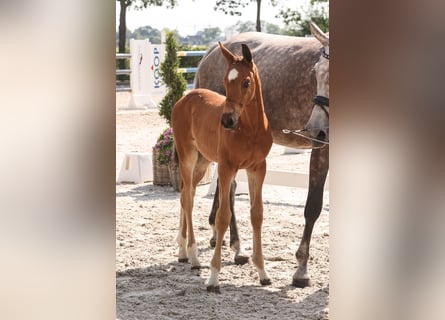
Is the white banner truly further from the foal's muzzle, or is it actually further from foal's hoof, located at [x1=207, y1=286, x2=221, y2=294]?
the foal's muzzle

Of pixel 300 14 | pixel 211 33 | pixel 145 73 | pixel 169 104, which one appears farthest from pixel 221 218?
pixel 211 33

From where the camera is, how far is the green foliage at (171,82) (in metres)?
10.0

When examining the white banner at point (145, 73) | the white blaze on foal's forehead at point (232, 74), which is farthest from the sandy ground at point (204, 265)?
the white banner at point (145, 73)

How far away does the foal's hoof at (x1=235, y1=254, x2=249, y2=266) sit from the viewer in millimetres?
6348

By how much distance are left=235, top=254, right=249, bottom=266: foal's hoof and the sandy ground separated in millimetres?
50

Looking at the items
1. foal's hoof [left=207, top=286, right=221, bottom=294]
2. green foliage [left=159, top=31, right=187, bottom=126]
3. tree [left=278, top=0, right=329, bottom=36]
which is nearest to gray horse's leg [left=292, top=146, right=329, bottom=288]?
foal's hoof [left=207, top=286, right=221, bottom=294]

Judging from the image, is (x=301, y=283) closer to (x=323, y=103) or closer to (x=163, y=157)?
(x=323, y=103)

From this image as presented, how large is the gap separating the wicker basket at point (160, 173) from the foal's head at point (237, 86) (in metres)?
4.51

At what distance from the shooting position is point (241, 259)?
635 cm
